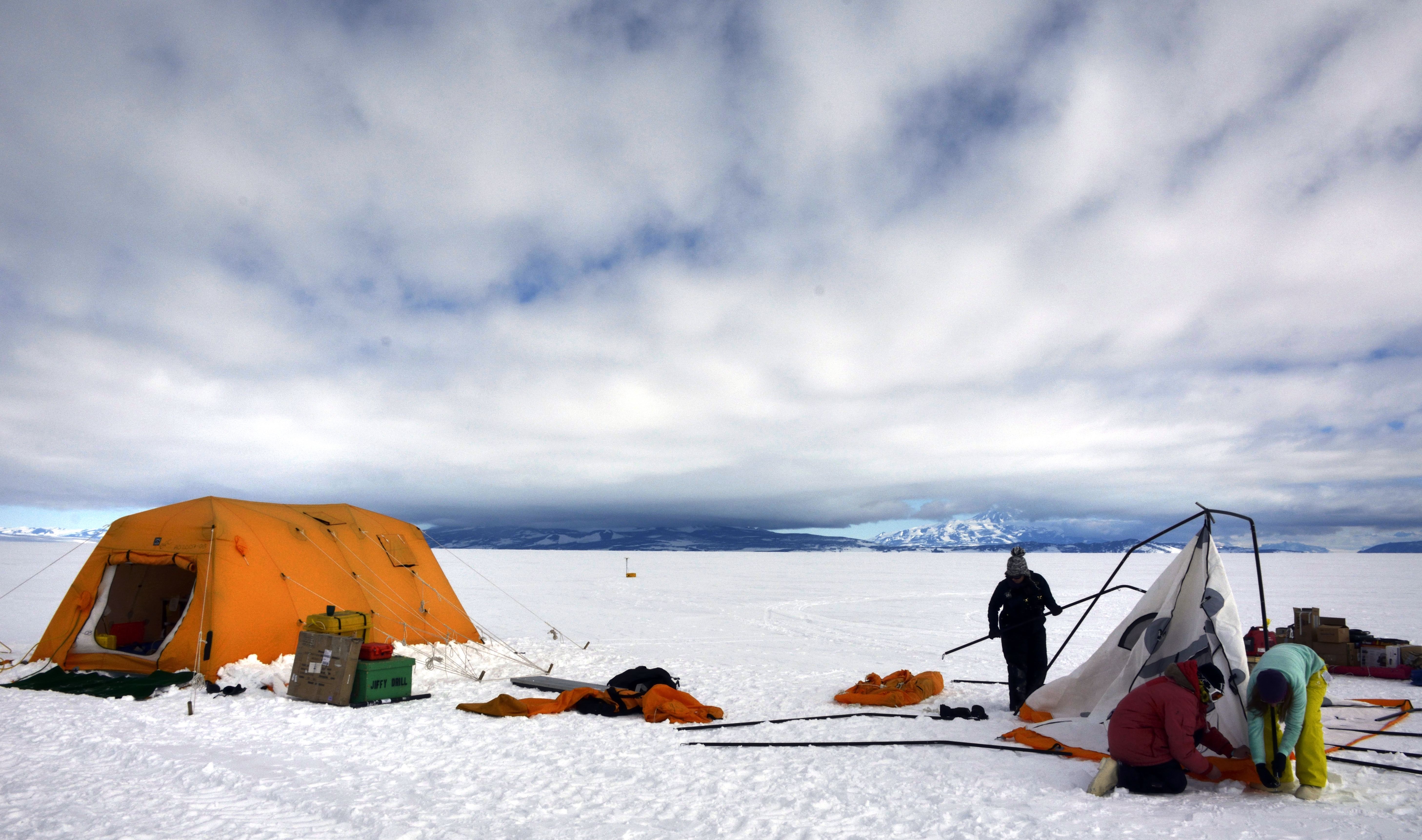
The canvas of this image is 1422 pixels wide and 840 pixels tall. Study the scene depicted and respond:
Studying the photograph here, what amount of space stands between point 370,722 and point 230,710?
6.39 ft

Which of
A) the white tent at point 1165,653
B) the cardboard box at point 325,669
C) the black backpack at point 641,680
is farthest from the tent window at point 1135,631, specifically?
the cardboard box at point 325,669

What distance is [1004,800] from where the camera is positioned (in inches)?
225

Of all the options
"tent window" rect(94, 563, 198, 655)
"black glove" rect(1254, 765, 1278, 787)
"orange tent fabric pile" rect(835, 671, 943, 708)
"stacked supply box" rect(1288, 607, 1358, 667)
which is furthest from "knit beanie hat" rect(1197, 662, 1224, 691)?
"tent window" rect(94, 563, 198, 655)

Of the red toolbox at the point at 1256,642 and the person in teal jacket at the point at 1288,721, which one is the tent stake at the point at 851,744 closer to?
the person in teal jacket at the point at 1288,721

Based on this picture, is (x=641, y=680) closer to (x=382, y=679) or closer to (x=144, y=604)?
(x=382, y=679)

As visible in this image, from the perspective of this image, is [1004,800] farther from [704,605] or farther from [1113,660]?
[704,605]

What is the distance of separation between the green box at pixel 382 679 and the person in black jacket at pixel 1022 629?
7.47 meters

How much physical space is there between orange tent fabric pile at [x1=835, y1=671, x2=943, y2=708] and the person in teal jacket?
13.0ft

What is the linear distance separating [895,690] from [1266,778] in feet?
13.8

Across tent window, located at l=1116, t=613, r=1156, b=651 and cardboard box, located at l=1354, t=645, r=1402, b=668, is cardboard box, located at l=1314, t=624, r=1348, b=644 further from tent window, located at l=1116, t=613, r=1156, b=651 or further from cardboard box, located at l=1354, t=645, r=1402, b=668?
tent window, located at l=1116, t=613, r=1156, b=651

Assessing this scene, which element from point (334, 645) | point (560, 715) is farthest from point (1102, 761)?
point (334, 645)

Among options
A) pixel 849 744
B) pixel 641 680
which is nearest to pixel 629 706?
pixel 641 680

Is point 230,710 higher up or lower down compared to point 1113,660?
lower down

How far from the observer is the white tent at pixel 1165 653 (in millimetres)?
6637
